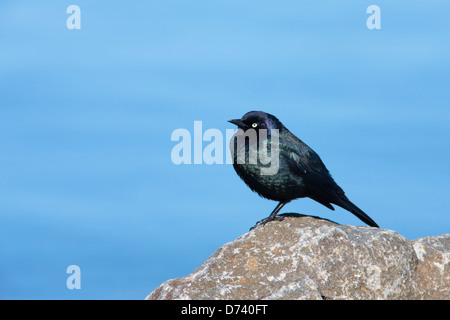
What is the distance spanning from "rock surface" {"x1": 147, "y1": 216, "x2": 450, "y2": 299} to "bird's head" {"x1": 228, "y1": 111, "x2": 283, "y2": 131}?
1563 millimetres

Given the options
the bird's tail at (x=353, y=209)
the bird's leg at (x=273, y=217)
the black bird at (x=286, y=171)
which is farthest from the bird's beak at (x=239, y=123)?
the bird's tail at (x=353, y=209)

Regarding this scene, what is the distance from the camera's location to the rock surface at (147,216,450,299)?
19.8ft

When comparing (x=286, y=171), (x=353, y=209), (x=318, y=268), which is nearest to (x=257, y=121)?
(x=286, y=171)

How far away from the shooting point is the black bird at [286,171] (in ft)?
25.5

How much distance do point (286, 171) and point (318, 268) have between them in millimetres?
1759

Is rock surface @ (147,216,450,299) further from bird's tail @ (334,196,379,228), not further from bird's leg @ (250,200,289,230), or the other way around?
bird's tail @ (334,196,379,228)

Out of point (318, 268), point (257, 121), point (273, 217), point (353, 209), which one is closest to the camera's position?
point (318, 268)

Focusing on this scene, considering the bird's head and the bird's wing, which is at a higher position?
the bird's head

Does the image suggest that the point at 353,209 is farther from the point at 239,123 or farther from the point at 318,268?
the point at 318,268

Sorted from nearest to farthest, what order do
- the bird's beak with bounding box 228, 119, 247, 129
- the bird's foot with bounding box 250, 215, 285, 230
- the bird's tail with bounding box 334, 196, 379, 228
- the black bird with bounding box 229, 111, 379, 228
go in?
1. the bird's foot with bounding box 250, 215, 285, 230
2. the black bird with bounding box 229, 111, 379, 228
3. the bird's beak with bounding box 228, 119, 247, 129
4. the bird's tail with bounding box 334, 196, 379, 228

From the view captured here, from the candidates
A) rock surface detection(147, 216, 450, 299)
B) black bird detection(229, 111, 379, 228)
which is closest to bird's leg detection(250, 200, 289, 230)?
black bird detection(229, 111, 379, 228)

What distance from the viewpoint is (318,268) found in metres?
6.32
